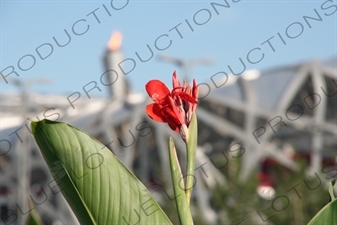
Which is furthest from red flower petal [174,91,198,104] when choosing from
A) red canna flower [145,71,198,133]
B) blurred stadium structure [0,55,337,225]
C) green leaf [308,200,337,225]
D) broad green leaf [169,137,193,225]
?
blurred stadium structure [0,55,337,225]

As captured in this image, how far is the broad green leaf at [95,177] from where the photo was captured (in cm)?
242

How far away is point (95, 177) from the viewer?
2.47 metres

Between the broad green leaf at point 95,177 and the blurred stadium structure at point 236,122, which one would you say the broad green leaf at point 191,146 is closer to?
the broad green leaf at point 95,177

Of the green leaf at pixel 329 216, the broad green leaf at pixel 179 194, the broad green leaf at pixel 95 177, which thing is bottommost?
the green leaf at pixel 329 216

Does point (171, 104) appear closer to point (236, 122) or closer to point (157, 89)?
point (157, 89)

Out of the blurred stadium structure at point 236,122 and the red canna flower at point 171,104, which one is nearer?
the red canna flower at point 171,104

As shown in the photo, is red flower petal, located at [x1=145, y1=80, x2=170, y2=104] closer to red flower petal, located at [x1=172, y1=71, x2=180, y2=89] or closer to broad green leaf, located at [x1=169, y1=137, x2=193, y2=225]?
red flower petal, located at [x1=172, y1=71, x2=180, y2=89]

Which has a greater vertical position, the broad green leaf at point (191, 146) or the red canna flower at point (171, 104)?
the red canna flower at point (171, 104)

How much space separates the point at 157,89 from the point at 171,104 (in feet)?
0.25

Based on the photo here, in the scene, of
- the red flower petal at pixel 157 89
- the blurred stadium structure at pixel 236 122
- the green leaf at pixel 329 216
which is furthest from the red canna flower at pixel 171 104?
the blurred stadium structure at pixel 236 122

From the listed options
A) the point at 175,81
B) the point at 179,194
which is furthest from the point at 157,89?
the point at 179,194

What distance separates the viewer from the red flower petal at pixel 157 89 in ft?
8.05

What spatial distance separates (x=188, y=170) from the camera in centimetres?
248

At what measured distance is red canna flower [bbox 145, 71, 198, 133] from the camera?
244cm
